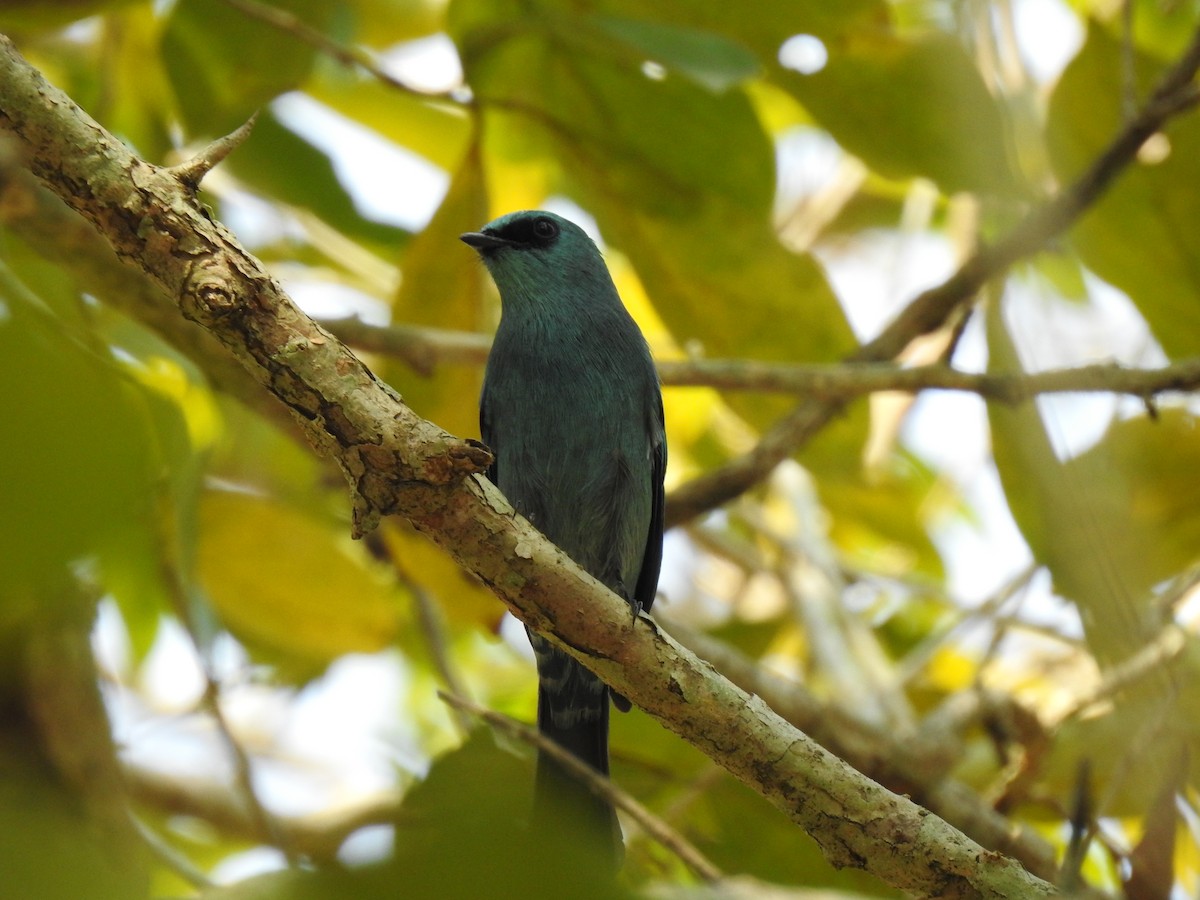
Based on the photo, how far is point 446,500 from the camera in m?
2.36

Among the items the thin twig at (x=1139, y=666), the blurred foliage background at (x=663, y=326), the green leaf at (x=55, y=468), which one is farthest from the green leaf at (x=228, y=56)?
the green leaf at (x=55, y=468)

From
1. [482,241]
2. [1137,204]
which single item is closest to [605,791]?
[482,241]

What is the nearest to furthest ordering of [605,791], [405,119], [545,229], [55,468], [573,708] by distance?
[55,468] → [605,791] → [573,708] → [545,229] → [405,119]

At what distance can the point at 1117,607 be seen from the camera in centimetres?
203

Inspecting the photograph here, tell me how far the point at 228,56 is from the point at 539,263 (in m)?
1.42

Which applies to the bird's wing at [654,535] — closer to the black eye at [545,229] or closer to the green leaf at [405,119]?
the black eye at [545,229]

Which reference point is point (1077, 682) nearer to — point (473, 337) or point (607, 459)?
point (607, 459)

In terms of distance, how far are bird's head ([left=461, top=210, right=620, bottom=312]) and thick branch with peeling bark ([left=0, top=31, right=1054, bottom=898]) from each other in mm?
1932

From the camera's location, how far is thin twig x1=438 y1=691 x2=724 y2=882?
116 inches

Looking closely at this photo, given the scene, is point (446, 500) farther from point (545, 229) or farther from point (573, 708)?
point (545, 229)

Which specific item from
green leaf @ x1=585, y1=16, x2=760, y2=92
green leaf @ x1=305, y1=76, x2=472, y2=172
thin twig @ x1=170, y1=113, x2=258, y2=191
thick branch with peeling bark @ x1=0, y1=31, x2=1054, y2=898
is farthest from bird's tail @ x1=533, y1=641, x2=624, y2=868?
green leaf @ x1=305, y1=76, x2=472, y2=172

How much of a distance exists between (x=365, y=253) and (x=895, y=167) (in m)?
2.81

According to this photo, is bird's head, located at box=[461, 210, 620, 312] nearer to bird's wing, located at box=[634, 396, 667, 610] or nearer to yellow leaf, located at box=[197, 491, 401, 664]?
bird's wing, located at box=[634, 396, 667, 610]

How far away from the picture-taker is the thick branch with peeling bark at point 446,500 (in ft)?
7.25
